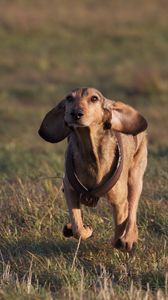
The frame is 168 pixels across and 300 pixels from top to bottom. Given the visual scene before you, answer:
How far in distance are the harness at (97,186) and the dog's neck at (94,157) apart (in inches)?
1.4

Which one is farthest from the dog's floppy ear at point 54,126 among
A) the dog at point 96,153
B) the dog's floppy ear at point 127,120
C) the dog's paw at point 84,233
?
the dog's paw at point 84,233

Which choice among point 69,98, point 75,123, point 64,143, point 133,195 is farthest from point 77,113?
point 64,143

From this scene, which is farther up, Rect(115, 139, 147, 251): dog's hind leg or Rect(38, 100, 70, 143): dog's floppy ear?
Rect(38, 100, 70, 143): dog's floppy ear

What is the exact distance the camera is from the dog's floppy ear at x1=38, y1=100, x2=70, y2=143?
648 centimetres

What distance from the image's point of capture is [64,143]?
14875 millimetres

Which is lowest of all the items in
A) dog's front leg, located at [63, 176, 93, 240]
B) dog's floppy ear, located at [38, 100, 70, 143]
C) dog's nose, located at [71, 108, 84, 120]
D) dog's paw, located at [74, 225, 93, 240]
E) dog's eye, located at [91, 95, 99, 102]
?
dog's paw, located at [74, 225, 93, 240]

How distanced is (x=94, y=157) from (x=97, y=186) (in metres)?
0.20

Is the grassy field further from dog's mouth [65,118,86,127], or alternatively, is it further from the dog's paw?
dog's mouth [65,118,86,127]

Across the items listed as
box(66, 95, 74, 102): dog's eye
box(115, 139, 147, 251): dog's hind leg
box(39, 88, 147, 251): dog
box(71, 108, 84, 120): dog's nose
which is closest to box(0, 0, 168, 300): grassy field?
box(115, 139, 147, 251): dog's hind leg

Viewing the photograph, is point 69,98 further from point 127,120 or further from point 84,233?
point 84,233

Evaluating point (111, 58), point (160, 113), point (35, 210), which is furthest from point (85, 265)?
point (111, 58)

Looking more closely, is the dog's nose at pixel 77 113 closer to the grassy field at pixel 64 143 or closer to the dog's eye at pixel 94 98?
the dog's eye at pixel 94 98

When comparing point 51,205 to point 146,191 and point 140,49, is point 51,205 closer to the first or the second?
point 146,191

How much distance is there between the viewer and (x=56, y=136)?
21.4ft
